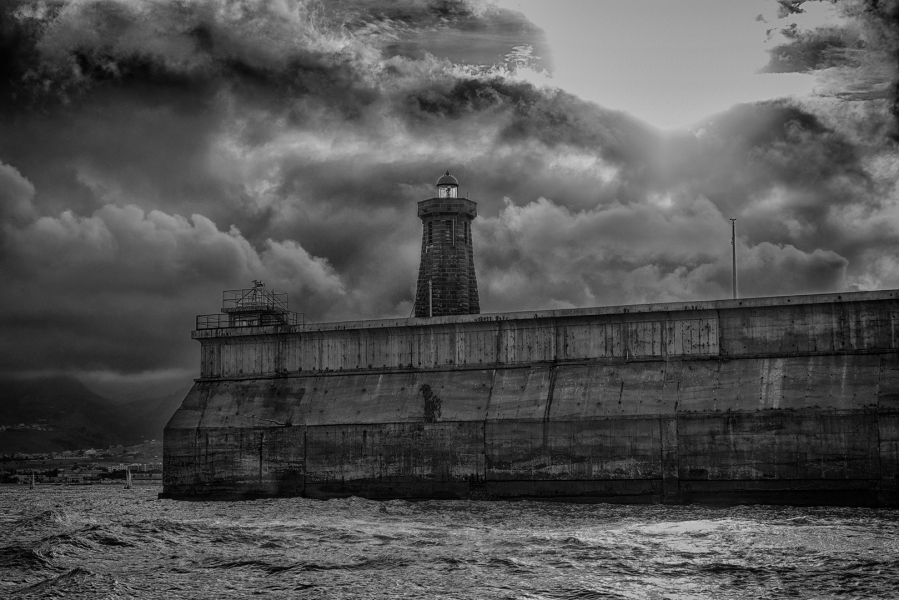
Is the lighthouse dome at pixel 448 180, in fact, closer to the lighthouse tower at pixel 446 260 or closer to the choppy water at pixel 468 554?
the lighthouse tower at pixel 446 260

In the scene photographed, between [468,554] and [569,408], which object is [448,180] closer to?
[569,408]

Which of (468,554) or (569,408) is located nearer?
(468,554)

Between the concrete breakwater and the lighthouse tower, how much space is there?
6.81 metres

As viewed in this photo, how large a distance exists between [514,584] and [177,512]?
21800mm

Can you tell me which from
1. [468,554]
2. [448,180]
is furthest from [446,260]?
[468,554]

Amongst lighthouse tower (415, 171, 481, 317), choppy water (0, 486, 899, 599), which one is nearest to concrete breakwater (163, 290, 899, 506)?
choppy water (0, 486, 899, 599)

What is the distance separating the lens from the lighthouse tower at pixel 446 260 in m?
51.9

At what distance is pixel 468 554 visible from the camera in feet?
83.7

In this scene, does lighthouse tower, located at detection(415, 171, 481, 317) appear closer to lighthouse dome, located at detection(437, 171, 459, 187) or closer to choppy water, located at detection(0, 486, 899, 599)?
lighthouse dome, located at detection(437, 171, 459, 187)

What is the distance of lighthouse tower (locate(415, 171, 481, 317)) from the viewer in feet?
170

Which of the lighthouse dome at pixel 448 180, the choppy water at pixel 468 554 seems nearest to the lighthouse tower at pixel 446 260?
the lighthouse dome at pixel 448 180

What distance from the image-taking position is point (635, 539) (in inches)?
1088

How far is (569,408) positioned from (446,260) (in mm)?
14629

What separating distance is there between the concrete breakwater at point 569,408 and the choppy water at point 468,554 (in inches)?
82.8
